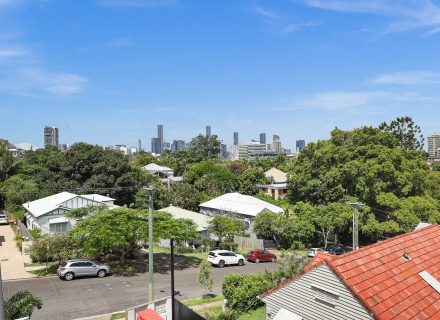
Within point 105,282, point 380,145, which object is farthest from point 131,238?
point 380,145

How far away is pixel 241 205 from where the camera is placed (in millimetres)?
49281

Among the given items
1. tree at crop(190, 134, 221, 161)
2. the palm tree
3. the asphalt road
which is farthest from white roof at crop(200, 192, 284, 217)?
tree at crop(190, 134, 221, 161)

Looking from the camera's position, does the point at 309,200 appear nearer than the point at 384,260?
No

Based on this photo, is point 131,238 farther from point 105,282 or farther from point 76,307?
point 76,307

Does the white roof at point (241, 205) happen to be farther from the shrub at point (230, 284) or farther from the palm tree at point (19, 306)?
the palm tree at point (19, 306)

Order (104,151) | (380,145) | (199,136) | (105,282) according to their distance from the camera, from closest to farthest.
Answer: (105,282) → (380,145) → (104,151) → (199,136)

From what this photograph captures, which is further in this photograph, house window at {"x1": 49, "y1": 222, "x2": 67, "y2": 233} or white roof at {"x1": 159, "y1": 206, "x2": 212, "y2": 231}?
white roof at {"x1": 159, "y1": 206, "x2": 212, "y2": 231}

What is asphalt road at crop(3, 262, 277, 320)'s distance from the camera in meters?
21.1

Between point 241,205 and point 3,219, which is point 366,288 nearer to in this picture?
point 241,205

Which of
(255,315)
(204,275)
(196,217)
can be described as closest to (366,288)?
(255,315)

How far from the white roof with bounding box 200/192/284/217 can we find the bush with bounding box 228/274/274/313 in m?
24.7

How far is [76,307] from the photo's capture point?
21438mm

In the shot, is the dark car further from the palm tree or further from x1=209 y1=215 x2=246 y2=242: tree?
the palm tree

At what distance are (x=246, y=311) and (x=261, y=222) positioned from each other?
20938mm
